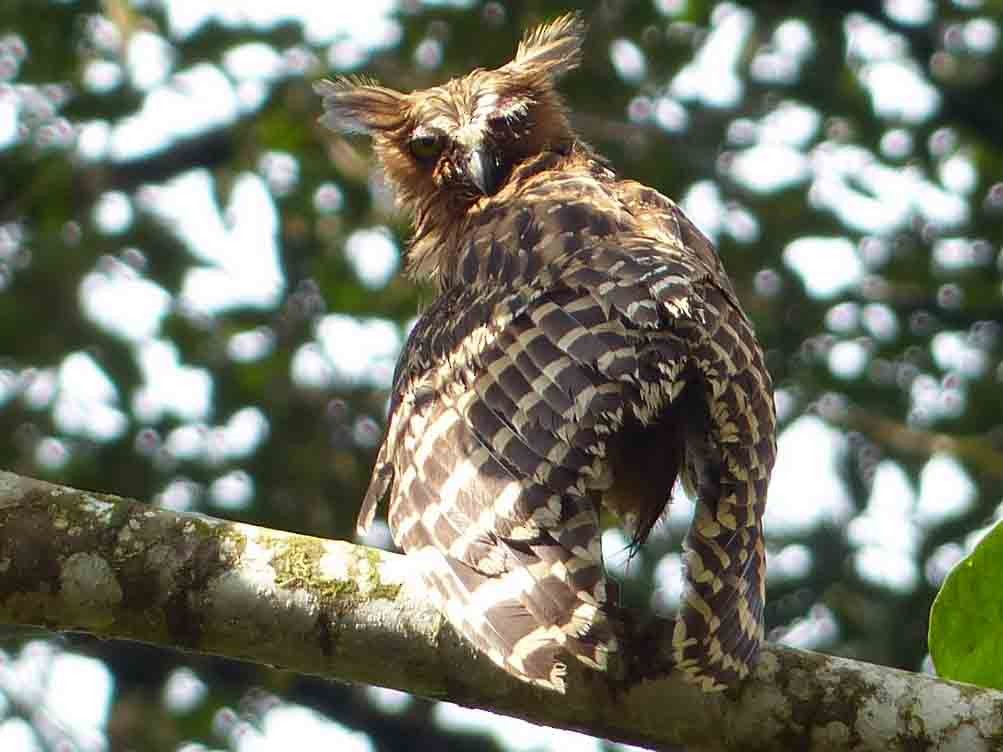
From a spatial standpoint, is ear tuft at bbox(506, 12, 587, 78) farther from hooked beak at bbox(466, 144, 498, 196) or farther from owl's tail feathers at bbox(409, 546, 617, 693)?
owl's tail feathers at bbox(409, 546, 617, 693)

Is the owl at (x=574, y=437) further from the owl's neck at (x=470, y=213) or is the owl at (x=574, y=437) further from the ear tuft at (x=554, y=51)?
the ear tuft at (x=554, y=51)

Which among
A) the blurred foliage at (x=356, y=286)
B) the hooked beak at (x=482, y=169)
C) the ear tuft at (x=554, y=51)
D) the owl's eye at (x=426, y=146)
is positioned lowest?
the blurred foliage at (x=356, y=286)

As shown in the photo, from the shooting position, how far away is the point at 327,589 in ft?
10.8

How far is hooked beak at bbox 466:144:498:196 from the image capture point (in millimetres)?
5137

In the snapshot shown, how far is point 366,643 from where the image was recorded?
3246mm

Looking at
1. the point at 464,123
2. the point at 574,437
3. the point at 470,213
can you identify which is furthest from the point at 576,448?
the point at 464,123

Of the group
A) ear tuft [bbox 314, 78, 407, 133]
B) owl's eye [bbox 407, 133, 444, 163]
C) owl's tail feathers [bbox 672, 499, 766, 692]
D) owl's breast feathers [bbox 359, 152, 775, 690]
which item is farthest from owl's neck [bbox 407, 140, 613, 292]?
owl's tail feathers [bbox 672, 499, 766, 692]

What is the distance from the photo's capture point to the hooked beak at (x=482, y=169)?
5.14 metres

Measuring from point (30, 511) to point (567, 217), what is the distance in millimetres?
1651

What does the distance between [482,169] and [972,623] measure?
2345 millimetres

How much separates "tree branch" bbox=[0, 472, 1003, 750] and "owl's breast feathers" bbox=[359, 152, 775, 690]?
10 cm

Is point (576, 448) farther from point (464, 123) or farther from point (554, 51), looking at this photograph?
point (554, 51)

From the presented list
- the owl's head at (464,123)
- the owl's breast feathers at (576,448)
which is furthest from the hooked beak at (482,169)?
the owl's breast feathers at (576,448)

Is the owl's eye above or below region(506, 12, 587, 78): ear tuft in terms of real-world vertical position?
below
